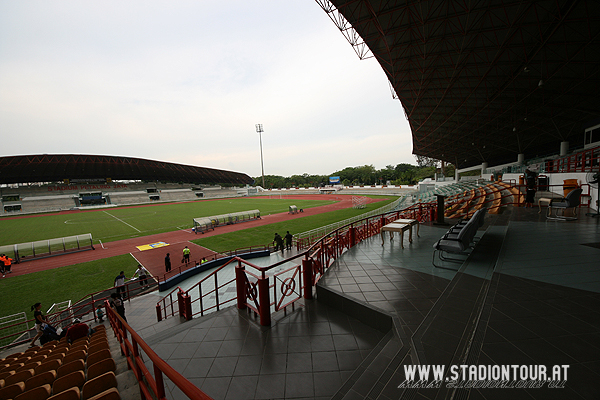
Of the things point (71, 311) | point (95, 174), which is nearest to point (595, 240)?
point (71, 311)

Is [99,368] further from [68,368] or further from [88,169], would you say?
[88,169]

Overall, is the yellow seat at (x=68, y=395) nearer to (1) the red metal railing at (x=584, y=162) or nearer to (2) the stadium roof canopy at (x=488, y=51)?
(2) the stadium roof canopy at (x=488, y=51)

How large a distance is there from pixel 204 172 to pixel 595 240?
311 feet

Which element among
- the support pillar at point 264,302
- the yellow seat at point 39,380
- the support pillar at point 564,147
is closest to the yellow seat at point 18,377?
the yellow seat at point 39,380

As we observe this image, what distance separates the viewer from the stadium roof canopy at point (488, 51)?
482 inches

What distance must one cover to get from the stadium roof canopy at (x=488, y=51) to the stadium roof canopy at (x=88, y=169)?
254 feet

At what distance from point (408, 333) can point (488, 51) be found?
2083 cm

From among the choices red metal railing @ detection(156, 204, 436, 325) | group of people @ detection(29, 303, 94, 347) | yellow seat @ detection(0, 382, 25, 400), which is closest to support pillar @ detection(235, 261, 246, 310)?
red metal railing @ detection(156, 204, 436, 325)

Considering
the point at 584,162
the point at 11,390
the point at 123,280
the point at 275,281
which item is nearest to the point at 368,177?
the point at 584,162

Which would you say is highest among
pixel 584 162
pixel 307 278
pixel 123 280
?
pixel 584 162

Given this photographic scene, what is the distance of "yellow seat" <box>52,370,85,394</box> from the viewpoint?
255cm

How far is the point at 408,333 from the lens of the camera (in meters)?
3.08

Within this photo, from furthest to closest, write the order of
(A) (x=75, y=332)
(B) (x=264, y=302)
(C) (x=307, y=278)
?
(A) (x=75, y=332) < (C) (x=307, y=278) < (B) (x=264, y=302)

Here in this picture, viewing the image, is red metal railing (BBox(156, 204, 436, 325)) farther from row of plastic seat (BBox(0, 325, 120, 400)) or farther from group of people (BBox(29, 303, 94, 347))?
group of people (BBox(29, 303, 94, 347))
